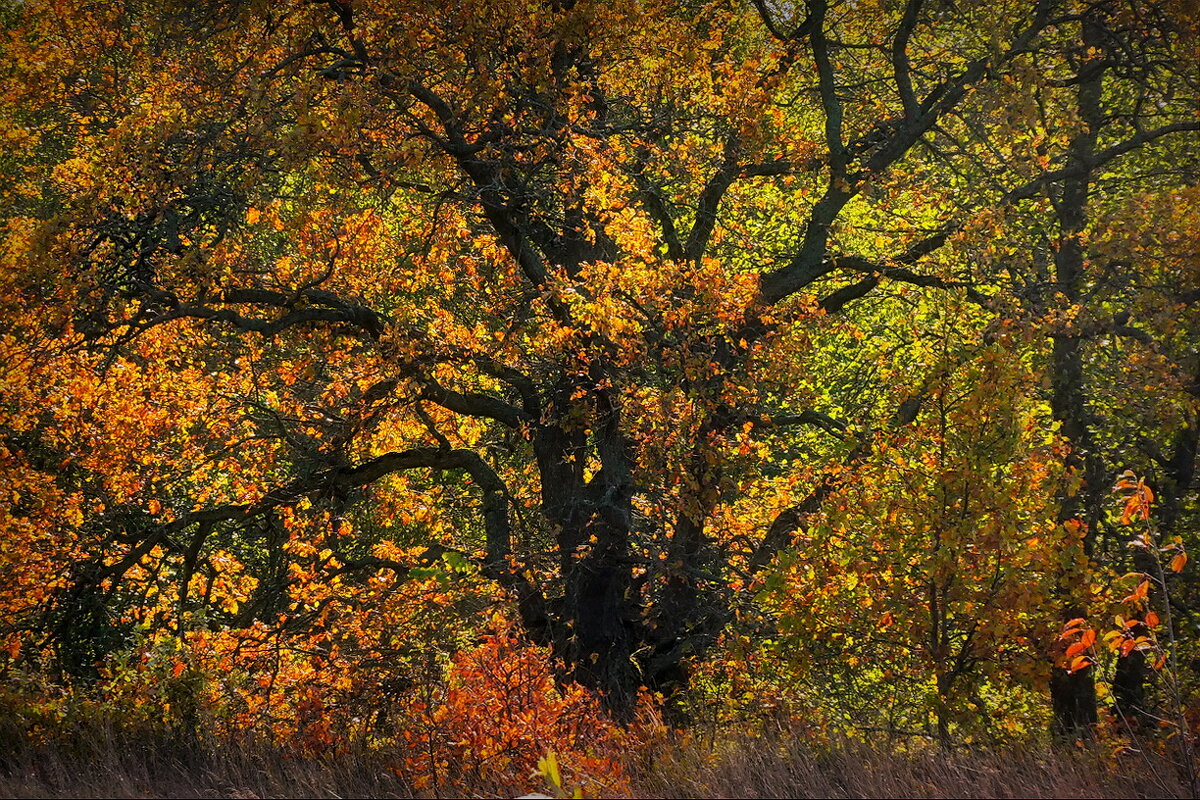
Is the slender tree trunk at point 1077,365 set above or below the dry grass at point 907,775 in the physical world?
above

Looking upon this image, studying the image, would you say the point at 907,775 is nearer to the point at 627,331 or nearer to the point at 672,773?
the point at 672,773

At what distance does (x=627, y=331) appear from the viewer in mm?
9648

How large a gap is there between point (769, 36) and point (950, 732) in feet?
29.4

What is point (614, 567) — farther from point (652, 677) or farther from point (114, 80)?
point (114, 80)

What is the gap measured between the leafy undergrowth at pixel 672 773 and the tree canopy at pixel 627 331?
125cm

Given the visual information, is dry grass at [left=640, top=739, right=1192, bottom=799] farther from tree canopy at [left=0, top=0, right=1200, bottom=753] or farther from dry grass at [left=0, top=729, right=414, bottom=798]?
dry grass at [left=0, top=729, right=414, bottom=798]

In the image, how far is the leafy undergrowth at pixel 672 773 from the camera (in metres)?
5.38

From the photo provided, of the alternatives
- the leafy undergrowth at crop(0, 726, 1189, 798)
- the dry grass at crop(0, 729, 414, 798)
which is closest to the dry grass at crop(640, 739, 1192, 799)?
the leafy undergrowth at crop(0, 726, 1189, 798)

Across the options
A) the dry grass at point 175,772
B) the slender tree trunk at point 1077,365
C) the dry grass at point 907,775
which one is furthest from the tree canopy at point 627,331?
the dry grass at point 175,772

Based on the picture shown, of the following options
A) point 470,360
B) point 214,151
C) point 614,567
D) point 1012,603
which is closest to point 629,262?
point 470,360

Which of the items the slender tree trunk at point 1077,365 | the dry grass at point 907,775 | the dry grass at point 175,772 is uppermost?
the slender tree trunk at point 1077,365

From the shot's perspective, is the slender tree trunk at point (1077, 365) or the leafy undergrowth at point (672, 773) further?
the slender tree trunk at point (1077, 365)

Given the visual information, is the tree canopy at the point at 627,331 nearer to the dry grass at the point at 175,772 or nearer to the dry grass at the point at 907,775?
the dry grass at the point at 907,775

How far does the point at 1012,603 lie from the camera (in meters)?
6.89
